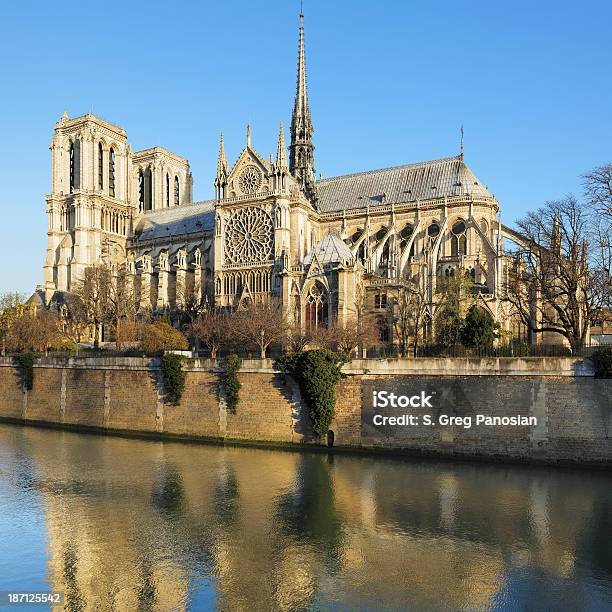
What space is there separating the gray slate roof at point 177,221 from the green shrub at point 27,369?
105 feet

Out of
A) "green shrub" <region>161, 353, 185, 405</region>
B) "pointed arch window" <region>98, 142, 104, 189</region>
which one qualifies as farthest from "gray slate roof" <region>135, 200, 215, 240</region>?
"green shrub" <region>161, 353, 185, 405</region>

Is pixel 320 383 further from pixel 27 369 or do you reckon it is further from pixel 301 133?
pixel 301 133

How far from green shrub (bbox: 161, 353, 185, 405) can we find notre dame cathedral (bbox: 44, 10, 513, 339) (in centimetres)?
1375

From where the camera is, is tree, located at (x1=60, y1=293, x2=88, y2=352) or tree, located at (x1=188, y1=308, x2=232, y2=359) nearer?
tree, located at (x1=188, y1=308, x2=232, y2=359)

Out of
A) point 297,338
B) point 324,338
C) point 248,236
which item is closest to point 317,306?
point 297,338

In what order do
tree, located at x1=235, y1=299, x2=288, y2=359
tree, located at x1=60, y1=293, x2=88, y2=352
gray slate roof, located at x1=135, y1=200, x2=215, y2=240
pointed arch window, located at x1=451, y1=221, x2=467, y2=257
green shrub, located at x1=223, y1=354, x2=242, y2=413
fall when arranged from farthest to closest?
gray slate roof, located at x1=135, y1=200, x2=215, y2=240 → tree, located at x1=60, y1=293, x2=88, y2=352 → pointed arch window, located at x1=451, y1=221, x2=467, y2=257 → tree, located at x1=235, y1=299, x2=288, y2=359 → green shrub, located at x1=223, y1=354, x2=242, y2=413

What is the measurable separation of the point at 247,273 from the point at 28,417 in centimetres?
2352

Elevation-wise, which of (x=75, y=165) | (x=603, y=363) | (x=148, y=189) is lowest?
(x=603, y=363)

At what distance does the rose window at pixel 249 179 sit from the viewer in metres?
65.1

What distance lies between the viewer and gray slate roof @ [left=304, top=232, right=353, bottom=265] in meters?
53.0

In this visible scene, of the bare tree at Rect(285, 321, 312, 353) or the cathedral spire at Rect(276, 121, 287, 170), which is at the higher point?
the cathedral spire at Rect(276, 121, 287, 170)

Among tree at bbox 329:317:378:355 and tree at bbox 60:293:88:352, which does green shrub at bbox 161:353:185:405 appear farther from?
tree at bbox 60:293:88:352

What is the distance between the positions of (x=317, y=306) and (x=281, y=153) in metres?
17.8

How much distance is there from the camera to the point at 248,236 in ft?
211
